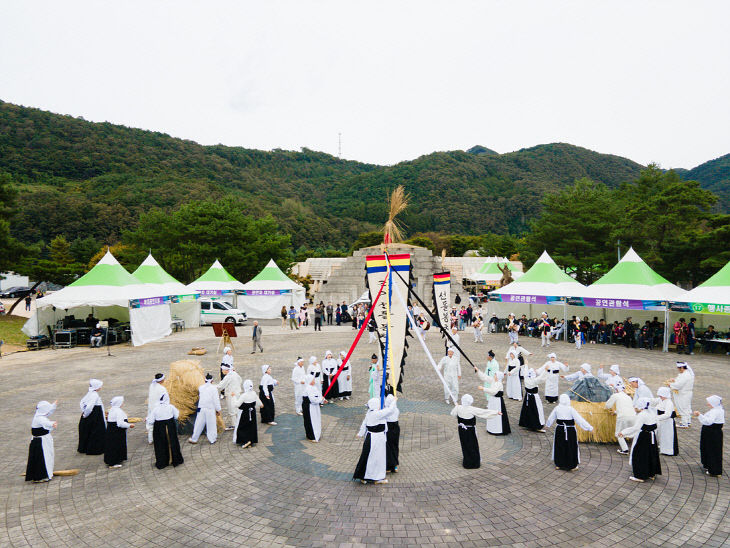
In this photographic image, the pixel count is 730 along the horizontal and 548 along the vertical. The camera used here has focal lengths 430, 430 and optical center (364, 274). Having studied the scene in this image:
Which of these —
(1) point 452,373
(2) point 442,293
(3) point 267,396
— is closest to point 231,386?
(3) point 267,396

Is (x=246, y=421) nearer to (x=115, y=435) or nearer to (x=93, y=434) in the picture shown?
(x=115, y=435)

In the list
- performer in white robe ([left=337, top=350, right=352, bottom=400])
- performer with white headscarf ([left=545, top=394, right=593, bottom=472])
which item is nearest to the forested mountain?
performer in white robe ([left=337, top=350, right=352, bottom=400])

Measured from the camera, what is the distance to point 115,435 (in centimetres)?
777

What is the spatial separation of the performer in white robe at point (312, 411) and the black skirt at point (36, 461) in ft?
14.6

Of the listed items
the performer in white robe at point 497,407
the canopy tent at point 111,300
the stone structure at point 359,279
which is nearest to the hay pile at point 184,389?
the performer in white robe at point 497,407

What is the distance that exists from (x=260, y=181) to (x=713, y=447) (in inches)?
4395

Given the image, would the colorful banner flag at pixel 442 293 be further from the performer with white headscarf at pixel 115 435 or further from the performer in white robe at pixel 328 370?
the performer with white headscarf at pixel 115 435

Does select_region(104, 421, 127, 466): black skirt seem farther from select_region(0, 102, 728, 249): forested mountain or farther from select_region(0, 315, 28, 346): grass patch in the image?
select_region(0, 102, 728, 249): forested mountain

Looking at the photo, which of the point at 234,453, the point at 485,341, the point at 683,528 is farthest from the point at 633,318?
the point at 234,453

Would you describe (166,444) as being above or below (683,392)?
below

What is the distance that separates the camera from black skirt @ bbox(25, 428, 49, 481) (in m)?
7.09

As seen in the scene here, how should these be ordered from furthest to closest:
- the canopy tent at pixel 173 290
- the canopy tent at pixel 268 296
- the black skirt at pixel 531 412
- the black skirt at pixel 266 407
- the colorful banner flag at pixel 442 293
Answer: the canopy tent at pixel 268 296 → the canopy tent at pixel 173 290 → the colorful banner flag at pixel 442 293 → the black skirt at pixel 266 407 → the black skirt at pixel 531 412

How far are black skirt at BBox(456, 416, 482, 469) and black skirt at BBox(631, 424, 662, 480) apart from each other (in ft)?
8.32

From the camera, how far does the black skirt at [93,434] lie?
27.3ft
